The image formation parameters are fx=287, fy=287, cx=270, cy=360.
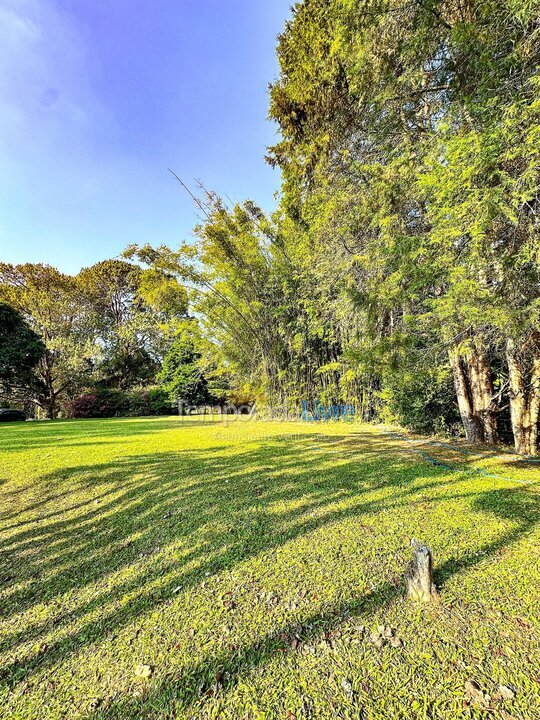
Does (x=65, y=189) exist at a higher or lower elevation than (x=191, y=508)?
higher

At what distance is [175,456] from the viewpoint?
403cm

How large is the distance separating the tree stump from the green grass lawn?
50mm

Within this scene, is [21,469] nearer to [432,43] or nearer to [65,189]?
[432,43]

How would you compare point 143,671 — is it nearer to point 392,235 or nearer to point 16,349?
point 392,235

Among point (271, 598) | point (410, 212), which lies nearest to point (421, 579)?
point (271, 598)

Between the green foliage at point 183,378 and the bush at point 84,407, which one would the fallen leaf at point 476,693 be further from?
the bush at point 84,407

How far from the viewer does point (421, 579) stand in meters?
1.32

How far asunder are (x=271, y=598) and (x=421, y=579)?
71cm

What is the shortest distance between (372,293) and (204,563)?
3334 millimetres

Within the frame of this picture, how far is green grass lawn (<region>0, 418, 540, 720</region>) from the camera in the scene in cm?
96

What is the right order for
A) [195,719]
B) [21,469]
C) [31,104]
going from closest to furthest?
[195,719] < [21,469] < [31,104]

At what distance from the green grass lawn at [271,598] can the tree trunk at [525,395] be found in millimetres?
712

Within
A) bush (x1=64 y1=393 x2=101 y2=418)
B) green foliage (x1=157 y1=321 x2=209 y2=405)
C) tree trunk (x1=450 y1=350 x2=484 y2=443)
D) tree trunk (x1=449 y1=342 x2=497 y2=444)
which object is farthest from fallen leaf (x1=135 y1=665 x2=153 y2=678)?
bush (x1=64 y1=393 x2=101 y2=418)

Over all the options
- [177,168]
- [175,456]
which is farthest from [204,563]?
[177,168]
